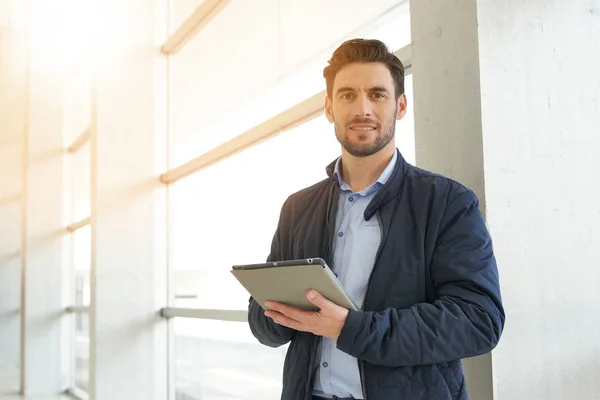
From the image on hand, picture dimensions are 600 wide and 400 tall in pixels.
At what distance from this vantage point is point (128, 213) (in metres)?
6.43

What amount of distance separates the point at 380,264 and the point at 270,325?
17.1 inches

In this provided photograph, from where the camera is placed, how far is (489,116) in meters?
2.26

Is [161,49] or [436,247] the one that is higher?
[161,49]

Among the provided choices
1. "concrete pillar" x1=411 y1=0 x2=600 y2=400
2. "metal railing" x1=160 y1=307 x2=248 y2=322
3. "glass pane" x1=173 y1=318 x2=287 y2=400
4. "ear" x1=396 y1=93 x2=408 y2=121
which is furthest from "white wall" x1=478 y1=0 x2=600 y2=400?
"metal railing" x1=160 y1=307 x2=248 y2=322

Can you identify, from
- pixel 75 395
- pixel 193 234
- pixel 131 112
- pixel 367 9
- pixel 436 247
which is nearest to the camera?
pixel 436 247

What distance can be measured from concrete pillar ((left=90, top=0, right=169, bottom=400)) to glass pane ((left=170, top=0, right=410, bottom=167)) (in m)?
0.30

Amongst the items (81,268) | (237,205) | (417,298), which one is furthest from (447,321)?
(81,268)

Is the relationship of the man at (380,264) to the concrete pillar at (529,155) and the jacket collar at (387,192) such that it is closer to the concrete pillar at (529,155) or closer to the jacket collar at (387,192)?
the jacket collar at (387,192)

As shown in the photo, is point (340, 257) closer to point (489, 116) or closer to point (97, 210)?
point (489, 116)

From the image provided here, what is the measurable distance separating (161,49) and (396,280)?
5411 mm

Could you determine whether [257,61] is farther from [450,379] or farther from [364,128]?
[450,379]

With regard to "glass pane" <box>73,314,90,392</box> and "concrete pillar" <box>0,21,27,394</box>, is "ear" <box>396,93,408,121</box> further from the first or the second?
"concrete pillar" <box>0,21,27,394</box>

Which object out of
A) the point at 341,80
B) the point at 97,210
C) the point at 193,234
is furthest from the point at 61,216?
the point at 341,80

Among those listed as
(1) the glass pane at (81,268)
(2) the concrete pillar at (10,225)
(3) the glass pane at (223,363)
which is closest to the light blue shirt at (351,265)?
(3) the glass pane at (223,363)
